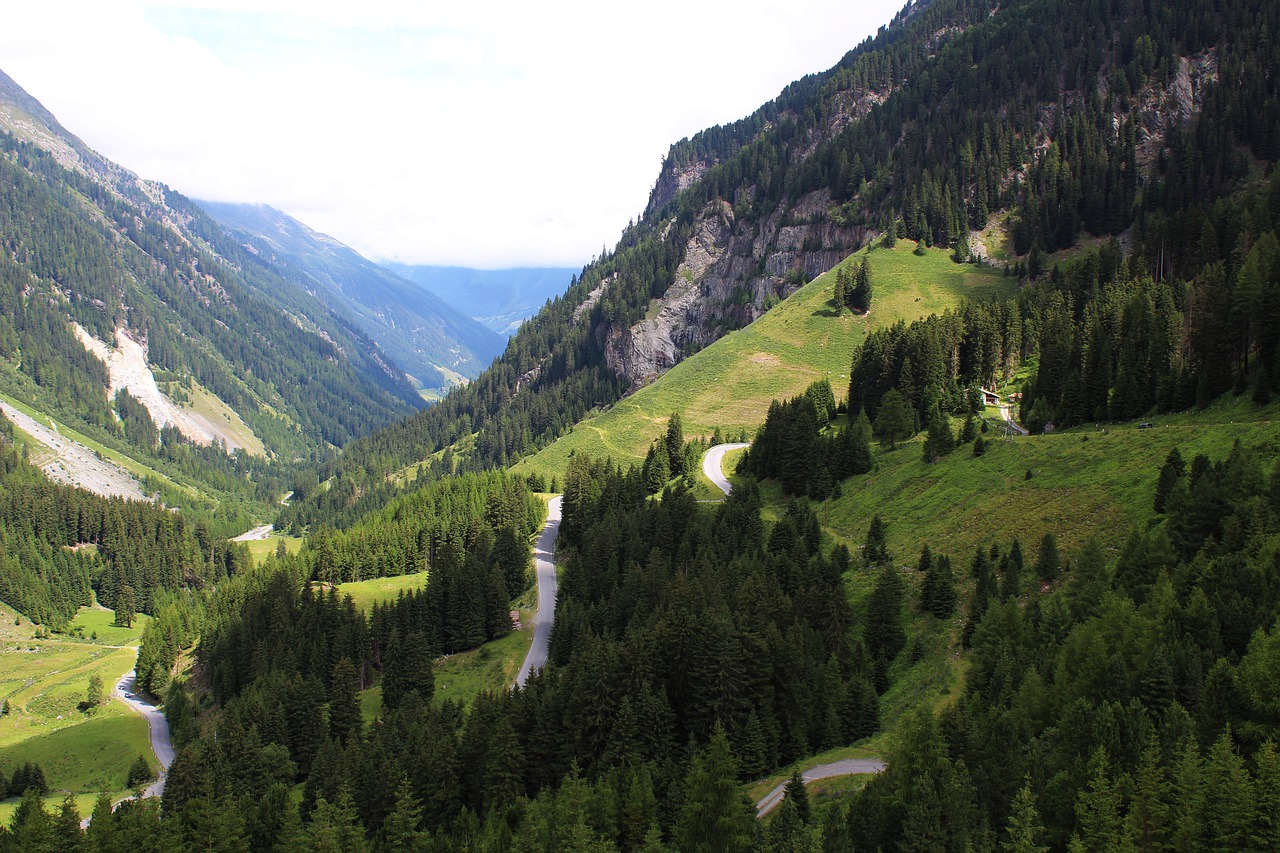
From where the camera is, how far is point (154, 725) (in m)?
109

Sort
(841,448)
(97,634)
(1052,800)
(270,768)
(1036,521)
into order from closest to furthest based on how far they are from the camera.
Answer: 1. (1052,800)
2. (1036,521)
3. (270,768)
4. (841,448)
5. (97,634)

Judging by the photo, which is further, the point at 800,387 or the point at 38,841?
the point at 800,387

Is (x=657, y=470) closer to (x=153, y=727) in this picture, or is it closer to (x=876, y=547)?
(x=876, y=547)

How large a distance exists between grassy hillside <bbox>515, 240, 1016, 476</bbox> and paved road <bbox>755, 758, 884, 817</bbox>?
11323cm

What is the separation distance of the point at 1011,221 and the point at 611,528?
145017 mm

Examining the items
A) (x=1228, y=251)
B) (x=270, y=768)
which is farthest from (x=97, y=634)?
(x=1228, y=251)

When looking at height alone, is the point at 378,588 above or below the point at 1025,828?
below

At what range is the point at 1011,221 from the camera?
645ft

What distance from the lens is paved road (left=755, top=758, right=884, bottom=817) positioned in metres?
47.8

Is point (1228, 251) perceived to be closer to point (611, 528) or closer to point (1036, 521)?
point (1036, 521)

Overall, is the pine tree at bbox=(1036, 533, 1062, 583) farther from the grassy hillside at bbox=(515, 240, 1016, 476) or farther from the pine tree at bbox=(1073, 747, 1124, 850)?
the grassy hillside at bbox=(515, 240, 1016, 476)

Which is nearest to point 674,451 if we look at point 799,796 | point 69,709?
point 799,796

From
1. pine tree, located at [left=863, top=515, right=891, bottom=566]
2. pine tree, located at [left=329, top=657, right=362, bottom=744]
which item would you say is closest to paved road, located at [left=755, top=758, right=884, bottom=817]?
pine tree, located at [left=863, top=515, right=891, bottom=566]

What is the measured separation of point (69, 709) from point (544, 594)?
69843mm
